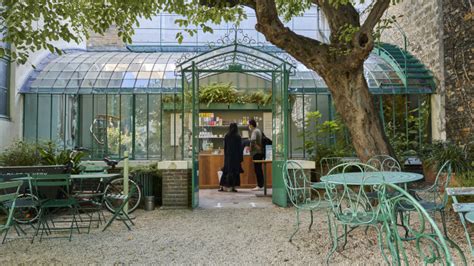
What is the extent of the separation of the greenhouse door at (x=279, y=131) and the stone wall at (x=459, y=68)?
13.8 feet

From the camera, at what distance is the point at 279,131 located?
26.1ft

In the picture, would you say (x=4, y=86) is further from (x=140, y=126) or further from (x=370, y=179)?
(x=370, y=179)

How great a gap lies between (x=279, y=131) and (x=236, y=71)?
4.87 feet

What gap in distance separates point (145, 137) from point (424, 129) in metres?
6.87

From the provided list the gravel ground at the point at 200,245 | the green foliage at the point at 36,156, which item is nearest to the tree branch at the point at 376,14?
the gravel ground at the point at 200,245

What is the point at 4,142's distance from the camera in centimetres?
881

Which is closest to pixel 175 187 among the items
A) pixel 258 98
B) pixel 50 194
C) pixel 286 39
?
pixel 50 194

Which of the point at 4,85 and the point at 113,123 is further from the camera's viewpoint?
the point at 113,123

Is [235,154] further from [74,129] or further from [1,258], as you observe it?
[1,258]

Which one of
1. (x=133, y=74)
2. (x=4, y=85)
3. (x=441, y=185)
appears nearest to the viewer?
(x=441, y=185)

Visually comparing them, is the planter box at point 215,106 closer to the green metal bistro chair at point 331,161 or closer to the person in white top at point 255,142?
the person in white top at point 255,142

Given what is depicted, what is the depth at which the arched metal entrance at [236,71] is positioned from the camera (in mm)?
7520

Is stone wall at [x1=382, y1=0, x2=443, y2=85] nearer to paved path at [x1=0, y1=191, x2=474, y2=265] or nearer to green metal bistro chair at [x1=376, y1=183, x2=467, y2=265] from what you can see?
paved path at [x1=0, y1=191, x2=474, y2=265]

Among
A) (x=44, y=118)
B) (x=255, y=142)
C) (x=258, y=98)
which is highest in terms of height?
(x=258, y=98)
